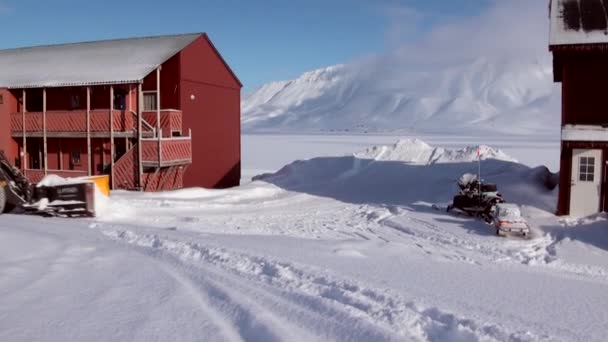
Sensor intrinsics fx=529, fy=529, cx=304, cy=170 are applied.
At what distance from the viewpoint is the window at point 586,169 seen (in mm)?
15539

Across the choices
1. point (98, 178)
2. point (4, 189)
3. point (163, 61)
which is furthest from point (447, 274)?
point (163, 61)

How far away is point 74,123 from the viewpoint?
2331cm

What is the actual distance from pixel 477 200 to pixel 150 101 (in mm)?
14690

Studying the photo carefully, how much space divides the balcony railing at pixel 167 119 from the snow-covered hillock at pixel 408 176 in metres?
5.76

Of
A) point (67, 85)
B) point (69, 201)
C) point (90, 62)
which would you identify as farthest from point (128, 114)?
point (69, 201)

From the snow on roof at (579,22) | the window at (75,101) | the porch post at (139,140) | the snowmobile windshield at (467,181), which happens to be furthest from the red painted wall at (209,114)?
the snow on roof at (579,22)

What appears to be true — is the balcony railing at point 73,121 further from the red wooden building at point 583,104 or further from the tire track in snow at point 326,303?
the red wooden building at point 583,104

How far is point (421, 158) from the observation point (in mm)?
33438

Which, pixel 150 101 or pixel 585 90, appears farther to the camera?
pixel 150 101

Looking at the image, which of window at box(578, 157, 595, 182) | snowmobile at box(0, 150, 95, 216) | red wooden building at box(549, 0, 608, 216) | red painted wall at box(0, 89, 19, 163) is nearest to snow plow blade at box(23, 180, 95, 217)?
snowmobile at box(0, 150, 95, 216)

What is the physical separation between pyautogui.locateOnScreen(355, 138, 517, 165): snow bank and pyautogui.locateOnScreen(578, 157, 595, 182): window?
1332cm

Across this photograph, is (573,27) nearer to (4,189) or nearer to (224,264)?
(224,264)

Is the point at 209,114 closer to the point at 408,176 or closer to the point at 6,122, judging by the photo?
the point at 6,122

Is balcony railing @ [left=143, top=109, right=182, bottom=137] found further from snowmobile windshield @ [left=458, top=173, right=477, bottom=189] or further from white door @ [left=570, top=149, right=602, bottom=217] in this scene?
white door @ [left=570, top=149, right=602, bottom=217]
